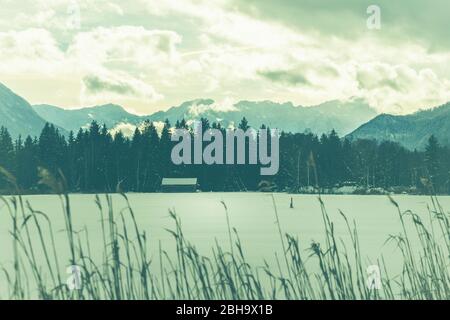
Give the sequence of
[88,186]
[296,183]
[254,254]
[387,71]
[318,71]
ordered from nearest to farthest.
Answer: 1. [254,254]
2. [88,186]
3. [387,71]
4. [296,183]
5. [318,71]

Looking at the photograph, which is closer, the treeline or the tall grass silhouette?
the tall grass silhouette

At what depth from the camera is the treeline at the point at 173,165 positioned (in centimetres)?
11512

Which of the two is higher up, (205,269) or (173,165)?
(173,165)

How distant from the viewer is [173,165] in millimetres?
123500

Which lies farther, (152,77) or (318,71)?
(152,77)

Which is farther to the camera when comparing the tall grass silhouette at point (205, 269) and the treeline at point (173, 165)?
the treeline at point (173, 165)

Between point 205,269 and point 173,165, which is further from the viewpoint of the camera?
point 173,165

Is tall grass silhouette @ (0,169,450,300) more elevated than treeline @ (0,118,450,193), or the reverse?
treeline @ (0,118,450,193)

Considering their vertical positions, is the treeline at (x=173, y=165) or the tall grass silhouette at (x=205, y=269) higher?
the treeline at (x=173, y=165)

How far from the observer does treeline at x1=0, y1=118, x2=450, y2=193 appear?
378ft

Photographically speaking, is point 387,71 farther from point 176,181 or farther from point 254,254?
point 254,254

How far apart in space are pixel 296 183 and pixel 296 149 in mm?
7974
